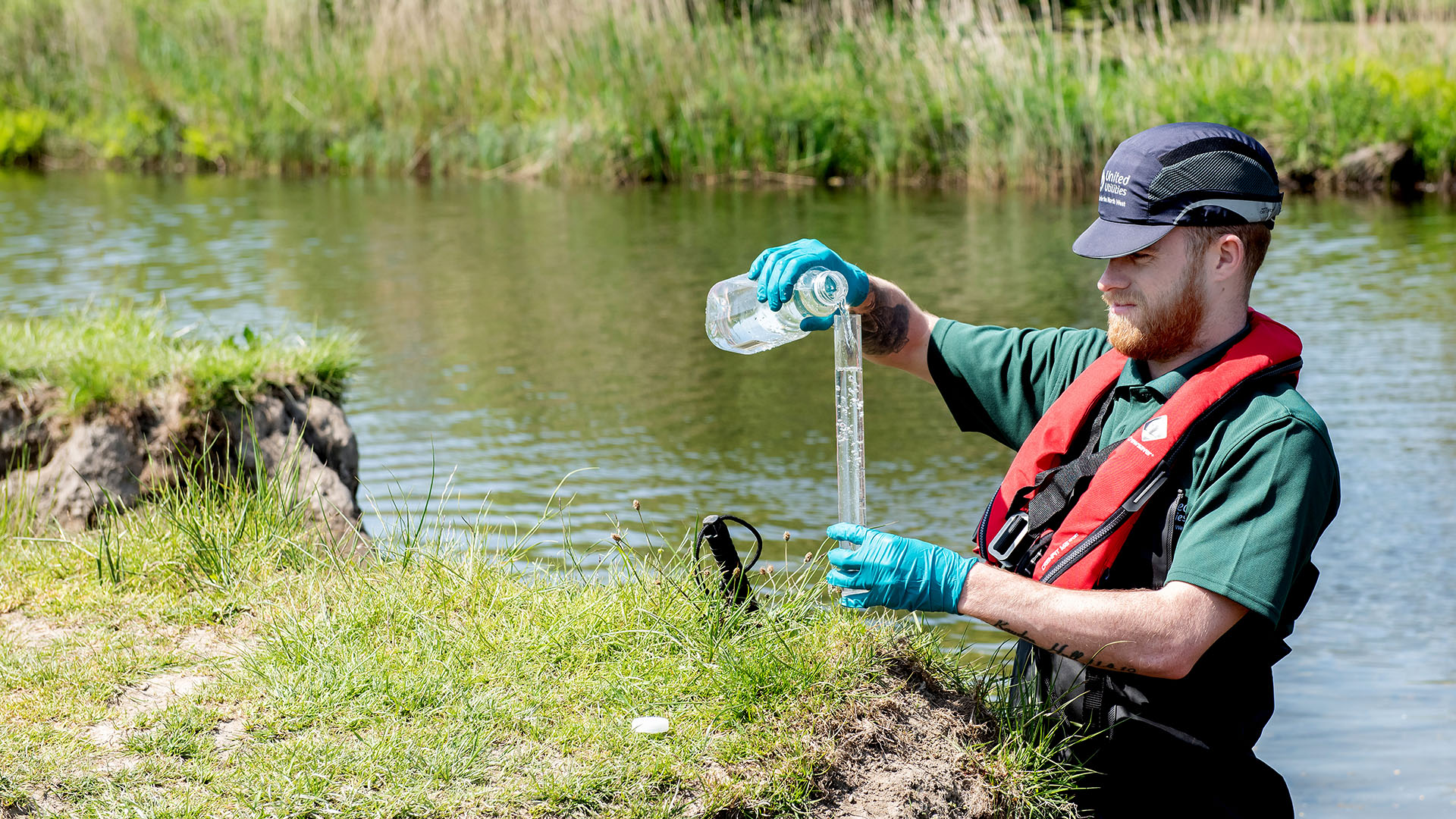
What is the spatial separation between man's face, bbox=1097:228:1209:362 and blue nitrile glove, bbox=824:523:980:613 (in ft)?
2.29

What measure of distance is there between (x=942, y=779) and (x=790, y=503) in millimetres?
3234

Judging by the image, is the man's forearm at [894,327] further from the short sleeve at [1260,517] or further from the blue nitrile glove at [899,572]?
the short sleeve at [1260,517]

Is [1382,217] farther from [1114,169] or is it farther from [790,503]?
[1114,169]

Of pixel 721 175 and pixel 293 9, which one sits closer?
pixel 721 175

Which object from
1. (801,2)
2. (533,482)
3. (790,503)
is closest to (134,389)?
(533,482)

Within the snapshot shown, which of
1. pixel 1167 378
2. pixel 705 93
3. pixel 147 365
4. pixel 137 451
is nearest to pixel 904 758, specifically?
pixel 1167 378

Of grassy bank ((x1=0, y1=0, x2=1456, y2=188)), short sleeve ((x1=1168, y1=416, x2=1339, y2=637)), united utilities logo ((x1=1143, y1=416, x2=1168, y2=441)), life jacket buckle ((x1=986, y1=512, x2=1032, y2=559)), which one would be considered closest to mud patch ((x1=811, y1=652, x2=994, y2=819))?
life jacket buckle ((x1=986, y1=512, x2=1032, y2=559))

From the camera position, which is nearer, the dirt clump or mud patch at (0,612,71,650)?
mud patch at (0,612,71,650)

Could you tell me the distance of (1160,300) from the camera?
3232 millimetres

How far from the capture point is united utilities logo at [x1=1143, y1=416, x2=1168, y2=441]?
9.97 feet

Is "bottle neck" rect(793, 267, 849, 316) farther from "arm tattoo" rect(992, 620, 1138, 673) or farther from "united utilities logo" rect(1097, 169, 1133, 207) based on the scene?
"arm tattoo" rect(992, 620, 1138, 673)

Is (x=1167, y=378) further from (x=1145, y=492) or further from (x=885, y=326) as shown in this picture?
(x=885, y=326)

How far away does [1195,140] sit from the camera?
317 centimetres

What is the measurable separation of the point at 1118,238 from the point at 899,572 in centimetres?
94
